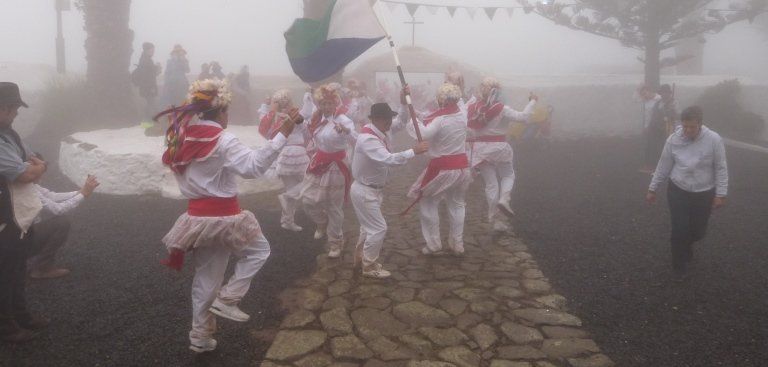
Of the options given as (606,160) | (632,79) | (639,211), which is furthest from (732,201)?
(632,79)

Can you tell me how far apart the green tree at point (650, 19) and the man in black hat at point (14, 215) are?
610 inches

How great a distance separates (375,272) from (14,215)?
312cm

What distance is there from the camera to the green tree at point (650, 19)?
16.4 m

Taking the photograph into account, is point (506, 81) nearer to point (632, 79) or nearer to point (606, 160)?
point (632, 79)

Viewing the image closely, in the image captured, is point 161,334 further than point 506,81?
No

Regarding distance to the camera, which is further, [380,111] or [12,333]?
[380,111]

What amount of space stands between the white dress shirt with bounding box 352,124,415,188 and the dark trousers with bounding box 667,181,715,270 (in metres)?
2.81

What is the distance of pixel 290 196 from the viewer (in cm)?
747

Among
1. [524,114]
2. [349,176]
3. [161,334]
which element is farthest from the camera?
[524,114]

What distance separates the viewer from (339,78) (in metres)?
13.2

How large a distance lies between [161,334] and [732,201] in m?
8.62

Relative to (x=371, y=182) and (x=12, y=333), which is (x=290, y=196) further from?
(x=12, y=333)

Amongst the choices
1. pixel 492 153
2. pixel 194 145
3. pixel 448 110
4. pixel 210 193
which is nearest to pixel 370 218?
pixel 448 110

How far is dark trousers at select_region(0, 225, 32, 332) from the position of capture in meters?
4.40
